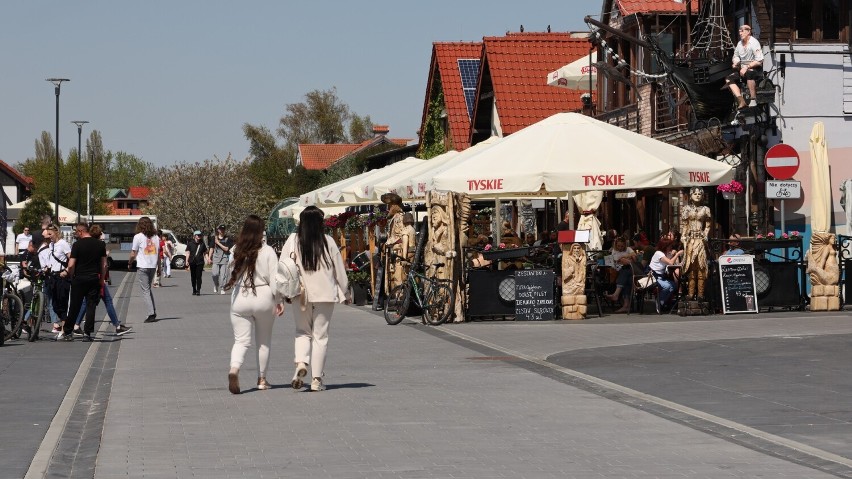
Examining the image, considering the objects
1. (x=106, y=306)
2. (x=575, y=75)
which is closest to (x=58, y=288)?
(x=106, y=306)

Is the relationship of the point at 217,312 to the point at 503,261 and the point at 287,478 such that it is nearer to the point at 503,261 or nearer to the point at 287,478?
the point at 503,261

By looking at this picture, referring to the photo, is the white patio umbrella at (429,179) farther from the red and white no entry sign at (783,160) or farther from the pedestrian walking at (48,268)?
the pedestrian walking at (48,268)

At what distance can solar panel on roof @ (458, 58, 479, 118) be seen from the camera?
178 feet

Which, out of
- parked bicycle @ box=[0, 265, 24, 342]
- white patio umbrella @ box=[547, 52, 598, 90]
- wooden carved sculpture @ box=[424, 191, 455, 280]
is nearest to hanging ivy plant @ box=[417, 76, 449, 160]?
white patio umbrella @ box=[547, 52, 598, 90]

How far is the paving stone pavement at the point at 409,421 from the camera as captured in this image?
8.75m

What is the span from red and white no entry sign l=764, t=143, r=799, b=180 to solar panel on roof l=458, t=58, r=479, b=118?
30166 mm

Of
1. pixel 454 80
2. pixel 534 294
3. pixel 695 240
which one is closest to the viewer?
pixel 534 294

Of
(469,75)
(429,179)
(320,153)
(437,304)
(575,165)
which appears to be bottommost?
(437,304)

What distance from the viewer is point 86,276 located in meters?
20.0

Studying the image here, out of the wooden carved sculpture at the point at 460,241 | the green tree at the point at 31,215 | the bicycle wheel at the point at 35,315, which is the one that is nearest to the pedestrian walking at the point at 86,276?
the bicycle wheel at the point at 35,315

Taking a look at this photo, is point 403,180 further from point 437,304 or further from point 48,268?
point 48,268

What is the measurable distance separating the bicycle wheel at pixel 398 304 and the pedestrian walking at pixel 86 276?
4414 millimetres

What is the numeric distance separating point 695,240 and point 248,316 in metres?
10.9

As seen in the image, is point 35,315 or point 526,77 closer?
point 35,315
